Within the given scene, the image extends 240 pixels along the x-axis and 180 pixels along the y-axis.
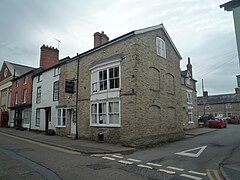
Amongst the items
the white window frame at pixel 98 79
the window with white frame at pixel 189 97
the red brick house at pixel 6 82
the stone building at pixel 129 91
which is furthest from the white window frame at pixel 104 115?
the red brick house at pixel 6 82

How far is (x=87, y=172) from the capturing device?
689 cm

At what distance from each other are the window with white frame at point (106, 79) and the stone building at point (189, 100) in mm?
15426

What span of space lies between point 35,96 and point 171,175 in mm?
22090

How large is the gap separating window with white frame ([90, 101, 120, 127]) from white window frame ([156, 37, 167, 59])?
625cm

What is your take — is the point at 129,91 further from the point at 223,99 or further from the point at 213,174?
the point at 223,99

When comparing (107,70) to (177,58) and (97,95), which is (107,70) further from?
(177,58)

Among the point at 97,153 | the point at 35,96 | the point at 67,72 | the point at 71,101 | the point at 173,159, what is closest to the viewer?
the point at 173,159

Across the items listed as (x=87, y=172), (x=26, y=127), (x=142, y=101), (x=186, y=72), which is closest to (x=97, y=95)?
(x=142, y=101)

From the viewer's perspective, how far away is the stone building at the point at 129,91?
1322 cm

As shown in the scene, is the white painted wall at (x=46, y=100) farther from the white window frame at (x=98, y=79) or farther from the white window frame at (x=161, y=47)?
the white window frame at (x=161, y=47)

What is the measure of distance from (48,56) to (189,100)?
72.3 ft

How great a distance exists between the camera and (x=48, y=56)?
2738 cm

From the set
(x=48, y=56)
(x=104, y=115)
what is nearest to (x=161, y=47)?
(x=104, y=115)

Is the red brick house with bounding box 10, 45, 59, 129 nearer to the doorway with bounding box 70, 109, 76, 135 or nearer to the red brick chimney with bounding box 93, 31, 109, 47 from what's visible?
the doorway with bounding box 70, 109, 76, 135
